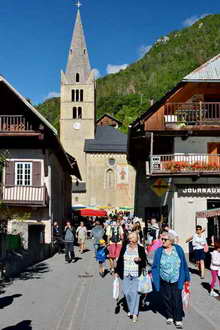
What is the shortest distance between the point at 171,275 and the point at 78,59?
224ft

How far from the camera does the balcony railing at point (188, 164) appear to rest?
80.4ft

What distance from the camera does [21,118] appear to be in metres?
25.1

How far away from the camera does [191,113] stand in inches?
1023

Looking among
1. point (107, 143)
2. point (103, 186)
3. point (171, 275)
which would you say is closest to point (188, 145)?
point (171, 275)

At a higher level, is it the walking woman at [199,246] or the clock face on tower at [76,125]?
the clock face on tower at [76,125]

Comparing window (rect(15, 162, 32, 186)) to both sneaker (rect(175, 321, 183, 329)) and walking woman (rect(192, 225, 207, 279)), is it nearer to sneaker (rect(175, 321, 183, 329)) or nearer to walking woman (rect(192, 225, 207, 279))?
walking woman (rect(192, 225, 207, 279))

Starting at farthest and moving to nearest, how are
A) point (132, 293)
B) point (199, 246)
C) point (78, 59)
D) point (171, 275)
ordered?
1. point (78, 59)
2. point (199, 246)
3. point (132, 293)
4. point (171, 275)

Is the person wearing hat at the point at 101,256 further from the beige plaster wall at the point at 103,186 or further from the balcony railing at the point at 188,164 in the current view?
the beige plaster wall at the point at 103,186

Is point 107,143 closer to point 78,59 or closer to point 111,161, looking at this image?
point 111,161

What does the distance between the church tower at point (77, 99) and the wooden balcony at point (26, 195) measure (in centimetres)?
4716

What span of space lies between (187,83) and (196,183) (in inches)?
208

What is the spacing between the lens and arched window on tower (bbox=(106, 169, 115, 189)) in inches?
2670

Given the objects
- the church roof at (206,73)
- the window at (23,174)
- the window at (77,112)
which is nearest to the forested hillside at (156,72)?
the window at (77,112)

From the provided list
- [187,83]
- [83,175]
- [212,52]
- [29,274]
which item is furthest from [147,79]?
[29,274]
